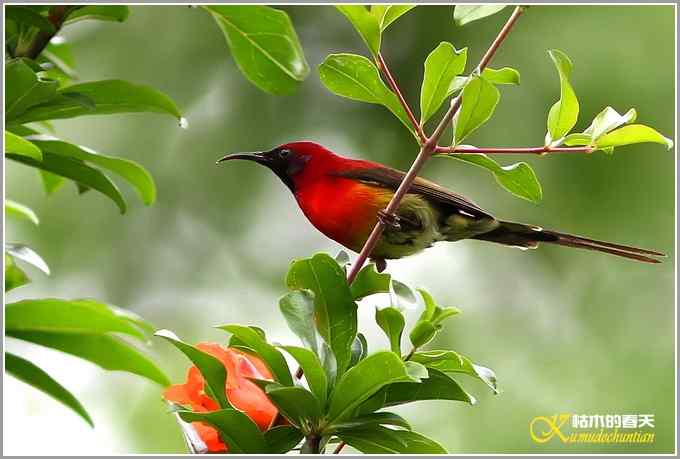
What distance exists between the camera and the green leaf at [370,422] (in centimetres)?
155

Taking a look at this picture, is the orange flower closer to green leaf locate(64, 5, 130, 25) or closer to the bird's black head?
green leaf locate(64, 5, 130, 25)

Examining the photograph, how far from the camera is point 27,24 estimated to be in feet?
6.04

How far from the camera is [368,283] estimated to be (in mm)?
1686

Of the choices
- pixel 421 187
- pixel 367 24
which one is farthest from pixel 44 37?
pixel 421 187

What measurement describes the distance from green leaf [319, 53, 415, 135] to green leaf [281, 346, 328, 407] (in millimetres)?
439

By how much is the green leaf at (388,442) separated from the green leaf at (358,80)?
0.55 m

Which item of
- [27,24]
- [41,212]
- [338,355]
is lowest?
[338,355]

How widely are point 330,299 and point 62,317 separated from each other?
32.7 inches

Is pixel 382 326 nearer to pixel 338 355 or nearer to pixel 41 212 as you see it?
pixel 338 355

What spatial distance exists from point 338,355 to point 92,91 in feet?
2.87

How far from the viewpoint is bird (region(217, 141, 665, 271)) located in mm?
2654

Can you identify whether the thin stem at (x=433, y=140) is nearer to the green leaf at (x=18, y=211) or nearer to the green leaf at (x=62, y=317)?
the green leaf at (x=62, y=317)

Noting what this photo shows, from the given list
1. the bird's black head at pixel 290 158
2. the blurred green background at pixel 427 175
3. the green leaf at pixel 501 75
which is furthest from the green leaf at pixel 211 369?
the blurred green background at pixel 427 175

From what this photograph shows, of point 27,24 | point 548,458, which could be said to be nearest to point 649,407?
point 548,458
